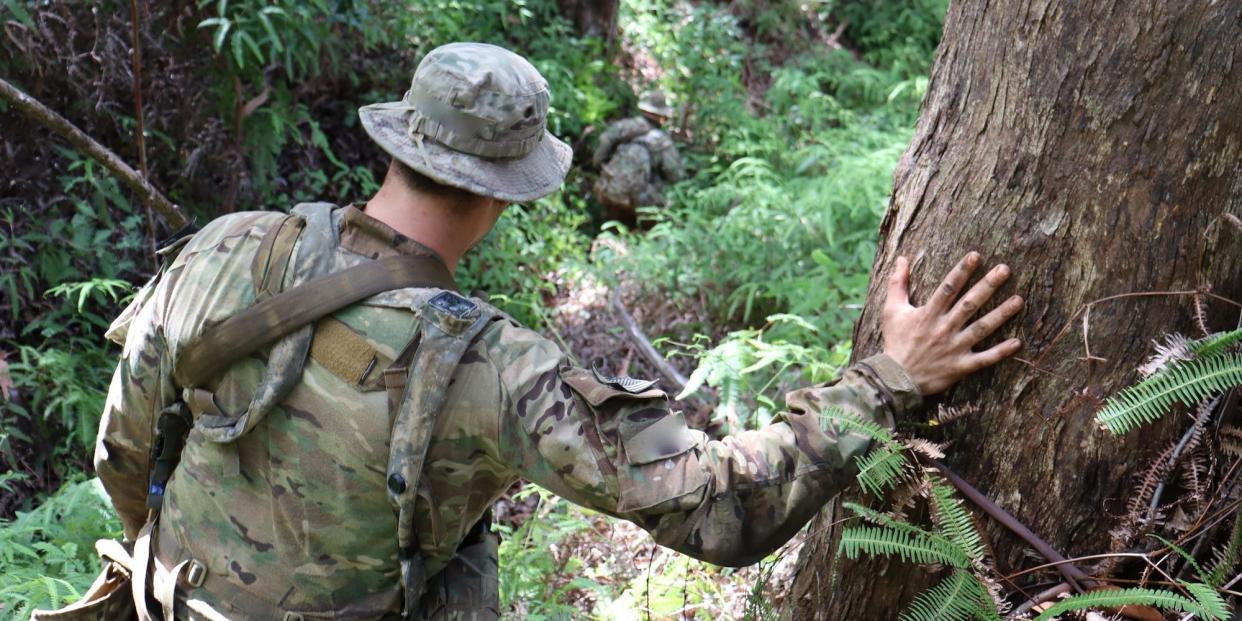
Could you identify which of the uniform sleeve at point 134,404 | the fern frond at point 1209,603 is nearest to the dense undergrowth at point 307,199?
the uniform sleeve at point 134,404

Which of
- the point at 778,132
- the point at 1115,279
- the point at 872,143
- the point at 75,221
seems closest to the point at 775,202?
the point at 872,143

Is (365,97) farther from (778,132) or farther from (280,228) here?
(280,228)

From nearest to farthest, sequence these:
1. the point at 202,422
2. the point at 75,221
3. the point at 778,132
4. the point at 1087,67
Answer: the point at 1087,67 < the point at 202,422 < the point at 75,221 < the point at 778,132

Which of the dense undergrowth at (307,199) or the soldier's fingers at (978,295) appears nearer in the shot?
the soldier's fingers at (978,295)

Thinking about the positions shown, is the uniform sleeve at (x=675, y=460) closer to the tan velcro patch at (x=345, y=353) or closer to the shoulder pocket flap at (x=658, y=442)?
the shoulder pocket flap at (x=658, y=442)

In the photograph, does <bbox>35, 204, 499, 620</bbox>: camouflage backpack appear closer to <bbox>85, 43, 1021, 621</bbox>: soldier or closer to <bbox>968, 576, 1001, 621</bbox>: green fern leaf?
<bbox>85, 43, 1021, 621</bbox>: soldier

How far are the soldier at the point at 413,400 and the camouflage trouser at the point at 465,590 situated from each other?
0.06m

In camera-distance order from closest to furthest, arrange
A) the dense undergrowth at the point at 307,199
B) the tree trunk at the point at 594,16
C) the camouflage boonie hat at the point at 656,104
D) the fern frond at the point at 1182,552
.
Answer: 1. the fern frond at the point at 1182,552
2. the dense undergrowth at the point at 307,199
3. the camouflage boonie hat at the point at 656,104
4. the tree trunk at the point at 594,16

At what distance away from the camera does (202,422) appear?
88.2 inches

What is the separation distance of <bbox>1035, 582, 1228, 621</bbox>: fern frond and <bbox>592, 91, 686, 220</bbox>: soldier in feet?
23.5

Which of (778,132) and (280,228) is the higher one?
(280,228)

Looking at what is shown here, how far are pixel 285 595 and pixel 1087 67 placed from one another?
2024 millimetres

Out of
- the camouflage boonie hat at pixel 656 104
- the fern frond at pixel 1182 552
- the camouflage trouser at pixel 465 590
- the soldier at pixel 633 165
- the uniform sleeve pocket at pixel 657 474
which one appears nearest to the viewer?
the fern frond at pixel 1182 552

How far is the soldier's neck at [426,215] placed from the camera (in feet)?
7.41
